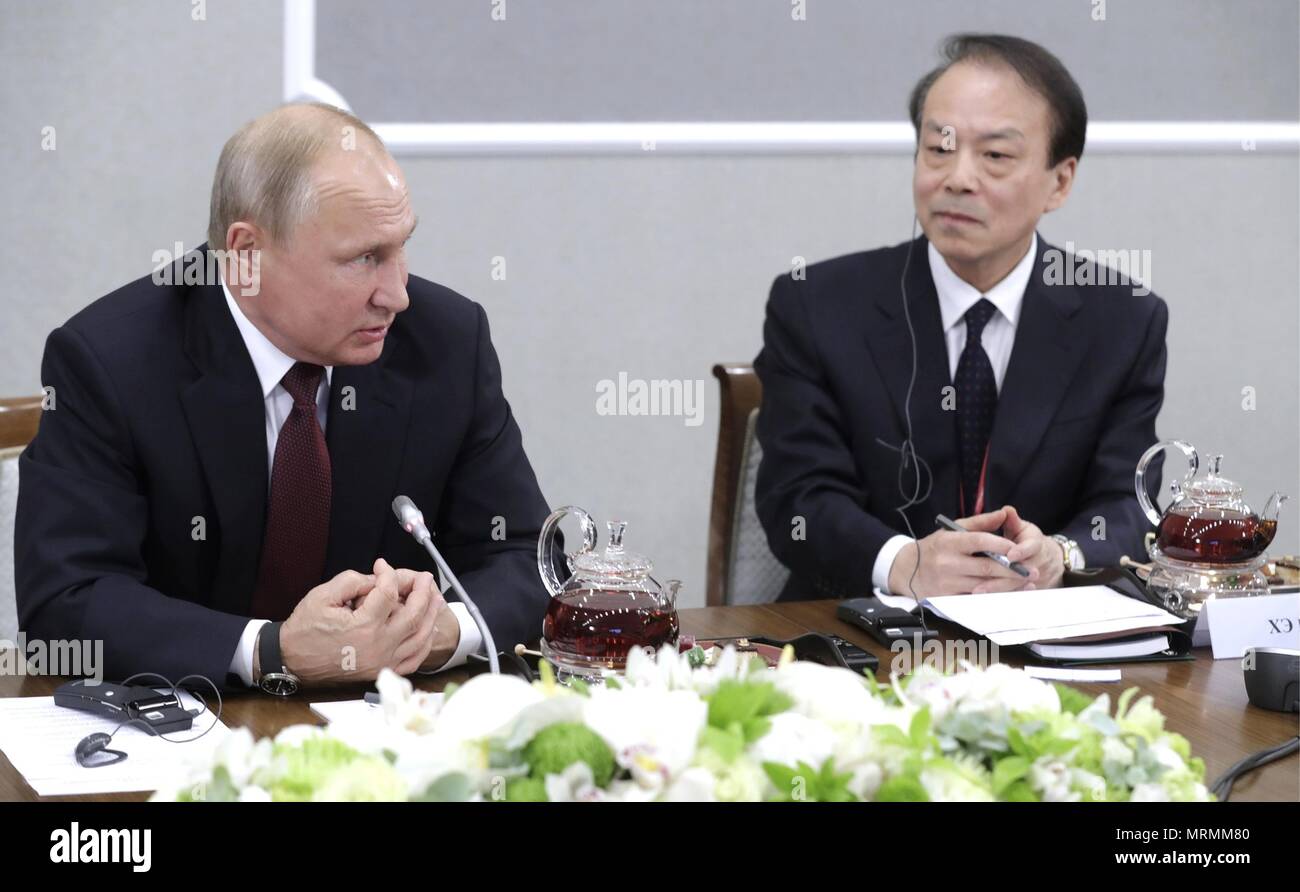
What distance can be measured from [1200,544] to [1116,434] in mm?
590

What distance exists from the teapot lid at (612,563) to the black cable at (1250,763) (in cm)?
59

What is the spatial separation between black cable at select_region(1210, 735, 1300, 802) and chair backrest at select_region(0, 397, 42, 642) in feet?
4.84

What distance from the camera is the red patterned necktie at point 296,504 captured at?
201 cm

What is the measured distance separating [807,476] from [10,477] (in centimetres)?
120

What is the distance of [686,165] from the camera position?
3.63m

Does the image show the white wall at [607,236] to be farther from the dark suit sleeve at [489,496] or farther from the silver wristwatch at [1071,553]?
the silver wristwatch at [1071,553]

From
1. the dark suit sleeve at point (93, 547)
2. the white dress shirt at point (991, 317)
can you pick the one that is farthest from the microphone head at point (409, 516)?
the white dress shirt at point (991, 317)

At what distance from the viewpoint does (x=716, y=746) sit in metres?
0.93

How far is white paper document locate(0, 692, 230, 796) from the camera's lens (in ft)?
4.49

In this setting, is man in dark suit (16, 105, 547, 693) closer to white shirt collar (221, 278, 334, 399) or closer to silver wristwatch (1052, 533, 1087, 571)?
white shirt collar (221, 278, 334, 399)

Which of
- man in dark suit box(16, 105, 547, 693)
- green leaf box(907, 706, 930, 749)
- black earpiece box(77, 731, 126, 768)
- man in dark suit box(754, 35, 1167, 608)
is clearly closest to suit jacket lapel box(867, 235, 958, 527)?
man in dark suit box(754, 35, 1167, 608)

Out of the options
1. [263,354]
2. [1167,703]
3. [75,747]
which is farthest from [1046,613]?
[75,747]

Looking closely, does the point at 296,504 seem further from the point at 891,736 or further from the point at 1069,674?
the point at 891,736
